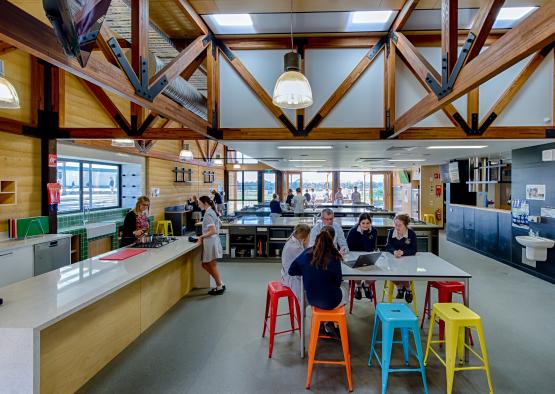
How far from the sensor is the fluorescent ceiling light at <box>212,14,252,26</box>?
453 cm

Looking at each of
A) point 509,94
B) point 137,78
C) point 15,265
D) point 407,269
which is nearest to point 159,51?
point 137,78

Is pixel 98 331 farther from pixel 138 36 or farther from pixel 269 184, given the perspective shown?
pixel 269 184

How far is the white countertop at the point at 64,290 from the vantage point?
6.83 feet

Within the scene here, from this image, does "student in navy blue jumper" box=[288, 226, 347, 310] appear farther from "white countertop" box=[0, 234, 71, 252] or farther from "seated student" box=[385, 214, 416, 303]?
"white countertop" box=[0, 234, 71, 252]

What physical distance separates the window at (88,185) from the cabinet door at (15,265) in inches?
94.9

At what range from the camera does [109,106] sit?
6094 millimetres

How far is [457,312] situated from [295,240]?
1.64 metres

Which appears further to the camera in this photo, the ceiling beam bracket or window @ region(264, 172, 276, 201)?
window @ region(264, 172, 276, 201)

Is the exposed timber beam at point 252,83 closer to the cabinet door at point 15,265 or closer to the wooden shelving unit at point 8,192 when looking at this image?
the wooden shelving unit at point 8,192

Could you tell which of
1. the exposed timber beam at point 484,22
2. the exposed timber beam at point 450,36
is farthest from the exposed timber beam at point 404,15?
the exposed timber beam at point 484,22

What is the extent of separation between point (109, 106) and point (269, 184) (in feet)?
42.7

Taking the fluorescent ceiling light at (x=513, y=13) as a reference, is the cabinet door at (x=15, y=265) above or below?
below

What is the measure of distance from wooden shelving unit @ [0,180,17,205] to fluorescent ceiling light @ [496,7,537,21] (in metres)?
7.47

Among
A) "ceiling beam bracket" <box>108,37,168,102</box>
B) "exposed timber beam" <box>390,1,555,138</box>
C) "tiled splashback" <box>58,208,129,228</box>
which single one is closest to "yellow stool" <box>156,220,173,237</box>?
"tiled splashback" <box>58,208,129,228</box>
